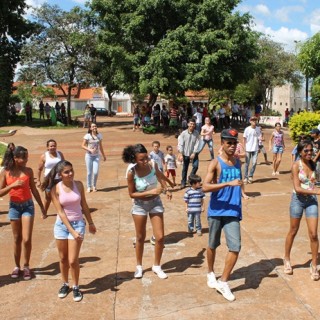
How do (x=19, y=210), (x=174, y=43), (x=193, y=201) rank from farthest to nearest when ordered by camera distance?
(x=174, y=43) → (x=193, y=201) → (x=19, y=210)

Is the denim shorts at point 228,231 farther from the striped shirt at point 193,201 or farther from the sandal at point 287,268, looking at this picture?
the striped shirt at point 193,201

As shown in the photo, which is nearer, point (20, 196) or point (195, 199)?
point (20, 196)

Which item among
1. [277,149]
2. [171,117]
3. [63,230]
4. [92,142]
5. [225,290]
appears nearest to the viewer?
[63,230]

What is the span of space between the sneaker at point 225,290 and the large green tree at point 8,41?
93.8 feet

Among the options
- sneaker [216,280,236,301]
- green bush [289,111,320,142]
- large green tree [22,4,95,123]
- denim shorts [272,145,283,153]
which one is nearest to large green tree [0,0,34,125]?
large green tree [22,4,95,123]

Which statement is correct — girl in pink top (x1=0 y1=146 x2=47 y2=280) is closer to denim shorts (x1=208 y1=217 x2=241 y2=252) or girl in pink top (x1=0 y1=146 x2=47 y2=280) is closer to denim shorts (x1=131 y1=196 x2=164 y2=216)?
denim shorts (x1=131 y1=196 x2=164 y2=216)

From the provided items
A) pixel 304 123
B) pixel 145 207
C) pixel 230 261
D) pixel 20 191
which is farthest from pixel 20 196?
pixel 304 123

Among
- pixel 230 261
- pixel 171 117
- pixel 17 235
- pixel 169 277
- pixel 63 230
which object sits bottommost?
pixel 169 277

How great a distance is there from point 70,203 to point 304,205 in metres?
2.67

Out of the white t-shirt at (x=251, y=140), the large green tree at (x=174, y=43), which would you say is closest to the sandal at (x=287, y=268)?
the white t-shirt at (x=251, y=140)

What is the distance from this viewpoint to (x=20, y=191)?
16.9ft

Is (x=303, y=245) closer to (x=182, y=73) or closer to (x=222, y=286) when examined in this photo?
(x=222, y=286)

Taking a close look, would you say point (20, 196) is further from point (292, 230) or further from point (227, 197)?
point (292, 230)

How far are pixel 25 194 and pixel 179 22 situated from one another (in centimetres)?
2105
